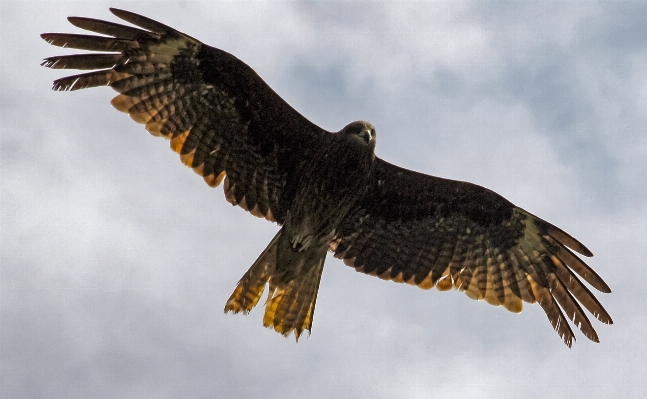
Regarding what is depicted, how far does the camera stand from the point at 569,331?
35.3 ft

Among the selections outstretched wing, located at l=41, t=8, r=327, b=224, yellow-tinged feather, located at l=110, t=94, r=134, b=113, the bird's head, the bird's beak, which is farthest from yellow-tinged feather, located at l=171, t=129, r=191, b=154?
the bird's beak

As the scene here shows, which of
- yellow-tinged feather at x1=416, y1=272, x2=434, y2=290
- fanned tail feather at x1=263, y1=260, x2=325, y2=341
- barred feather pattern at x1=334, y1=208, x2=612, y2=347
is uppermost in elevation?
barred feather pattern at x1=334, y1=208, x2=612, y2=347

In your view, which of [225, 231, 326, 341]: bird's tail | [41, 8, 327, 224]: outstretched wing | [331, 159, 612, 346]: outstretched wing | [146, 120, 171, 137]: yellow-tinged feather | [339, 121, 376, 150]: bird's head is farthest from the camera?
[331, 159, 612, 346]: outstretched wing

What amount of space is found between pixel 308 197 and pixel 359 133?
3.04 ft

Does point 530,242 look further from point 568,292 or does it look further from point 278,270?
point 278,270

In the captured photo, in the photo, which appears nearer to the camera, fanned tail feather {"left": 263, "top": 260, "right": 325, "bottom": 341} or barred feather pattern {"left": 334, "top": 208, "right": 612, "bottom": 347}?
fanned tail feather {"left": 263, "top": 260, "right": 325, "bottom": 341}

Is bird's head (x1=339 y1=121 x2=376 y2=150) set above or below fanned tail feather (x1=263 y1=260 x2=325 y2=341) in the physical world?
above

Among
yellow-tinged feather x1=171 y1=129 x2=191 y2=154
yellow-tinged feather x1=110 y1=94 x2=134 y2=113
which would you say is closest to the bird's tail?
yellow-tinged feather x1=171 y1=129 x2=191 y2=154

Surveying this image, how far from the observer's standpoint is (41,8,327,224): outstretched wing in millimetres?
10031

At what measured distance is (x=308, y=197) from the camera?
34.7ft

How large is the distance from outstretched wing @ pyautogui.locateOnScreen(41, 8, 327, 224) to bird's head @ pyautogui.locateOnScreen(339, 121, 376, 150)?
0.33 meters

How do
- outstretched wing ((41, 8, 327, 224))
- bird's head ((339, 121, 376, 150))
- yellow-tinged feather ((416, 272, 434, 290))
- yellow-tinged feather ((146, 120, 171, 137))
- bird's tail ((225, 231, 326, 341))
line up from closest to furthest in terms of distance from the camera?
outstretched wing ((41, 8, 327, 224))
yellow-tinged feather ((146, 120, 171, 137))
bird's head ((339, 121, 376, 150))
bird's tail ((225, 231, 326, 341))
yellow-tinged feather ((416, 272, 434, 290))

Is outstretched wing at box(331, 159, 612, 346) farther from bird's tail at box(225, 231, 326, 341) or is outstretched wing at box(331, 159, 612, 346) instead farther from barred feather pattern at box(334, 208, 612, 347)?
bird's tail at box(225, 231, 326, 341)

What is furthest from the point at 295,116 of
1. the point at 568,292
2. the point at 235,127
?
the point at 568,292
